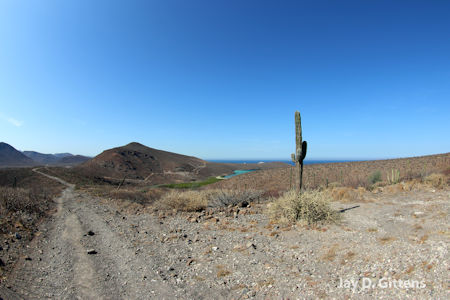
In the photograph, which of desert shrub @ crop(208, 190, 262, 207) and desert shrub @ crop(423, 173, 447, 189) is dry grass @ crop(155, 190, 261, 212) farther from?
desert shrub @ crop(423, 173, 447, 189)

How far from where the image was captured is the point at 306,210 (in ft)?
26.6

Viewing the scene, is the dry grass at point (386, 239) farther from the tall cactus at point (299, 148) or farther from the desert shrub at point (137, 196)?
the desert shrub at point (137, 196)

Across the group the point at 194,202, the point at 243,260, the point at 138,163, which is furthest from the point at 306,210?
the point at 138,163

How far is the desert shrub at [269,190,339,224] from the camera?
26.2 feet

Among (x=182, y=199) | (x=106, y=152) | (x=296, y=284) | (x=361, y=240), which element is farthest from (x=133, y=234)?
(x=106, y=152)

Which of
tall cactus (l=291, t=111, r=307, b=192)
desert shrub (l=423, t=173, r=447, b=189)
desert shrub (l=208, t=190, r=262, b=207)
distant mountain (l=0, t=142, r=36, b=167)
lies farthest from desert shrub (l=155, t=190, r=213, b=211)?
distant mountain (l=0, t=142, r=36, b=167)

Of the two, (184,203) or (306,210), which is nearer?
(306,210)

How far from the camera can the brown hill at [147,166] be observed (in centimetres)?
7106

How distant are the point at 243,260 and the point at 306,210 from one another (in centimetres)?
402

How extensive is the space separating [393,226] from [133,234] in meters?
9.20

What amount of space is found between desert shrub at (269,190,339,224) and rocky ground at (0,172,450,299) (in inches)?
20.9

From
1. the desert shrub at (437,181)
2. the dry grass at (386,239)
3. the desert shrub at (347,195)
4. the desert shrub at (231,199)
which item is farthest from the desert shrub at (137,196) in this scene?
the desert shrub at (437,181)

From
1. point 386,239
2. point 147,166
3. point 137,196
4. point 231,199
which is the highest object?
point 386,239

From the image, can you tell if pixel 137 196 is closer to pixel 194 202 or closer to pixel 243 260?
pixel 194 202
